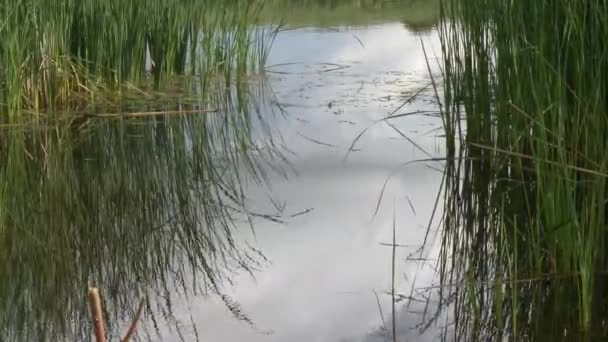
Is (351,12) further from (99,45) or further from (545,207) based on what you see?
(545,207)

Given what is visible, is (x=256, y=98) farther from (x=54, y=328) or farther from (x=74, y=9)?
(x=54, y=328)

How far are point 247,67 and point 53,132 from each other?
2.09 metres

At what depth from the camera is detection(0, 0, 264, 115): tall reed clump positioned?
445cm

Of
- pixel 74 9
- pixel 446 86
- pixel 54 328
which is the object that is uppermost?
pixel 74 9

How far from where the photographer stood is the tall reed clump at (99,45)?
445cm

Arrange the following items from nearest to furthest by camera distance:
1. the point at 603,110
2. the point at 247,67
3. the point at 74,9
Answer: the point at 603,110 → the point at 74,9 → the point at 247,67

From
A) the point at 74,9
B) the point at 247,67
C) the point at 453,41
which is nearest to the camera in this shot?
the point at 453,41

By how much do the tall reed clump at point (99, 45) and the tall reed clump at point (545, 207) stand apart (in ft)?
8.18

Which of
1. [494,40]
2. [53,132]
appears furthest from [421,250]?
[53,132]

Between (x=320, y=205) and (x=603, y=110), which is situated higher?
(x=603, y=110)

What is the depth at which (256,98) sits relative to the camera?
18.5 ft

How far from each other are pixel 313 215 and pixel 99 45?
2465mm

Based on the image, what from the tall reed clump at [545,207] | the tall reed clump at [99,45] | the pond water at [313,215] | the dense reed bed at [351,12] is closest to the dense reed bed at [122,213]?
the pond water at [313,215]

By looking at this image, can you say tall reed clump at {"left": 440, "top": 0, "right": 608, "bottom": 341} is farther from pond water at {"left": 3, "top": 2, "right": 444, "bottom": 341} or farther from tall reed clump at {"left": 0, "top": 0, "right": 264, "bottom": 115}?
tall reed clump at {"left": 0, "top": 0, "right": 264, "bottom": 115}
